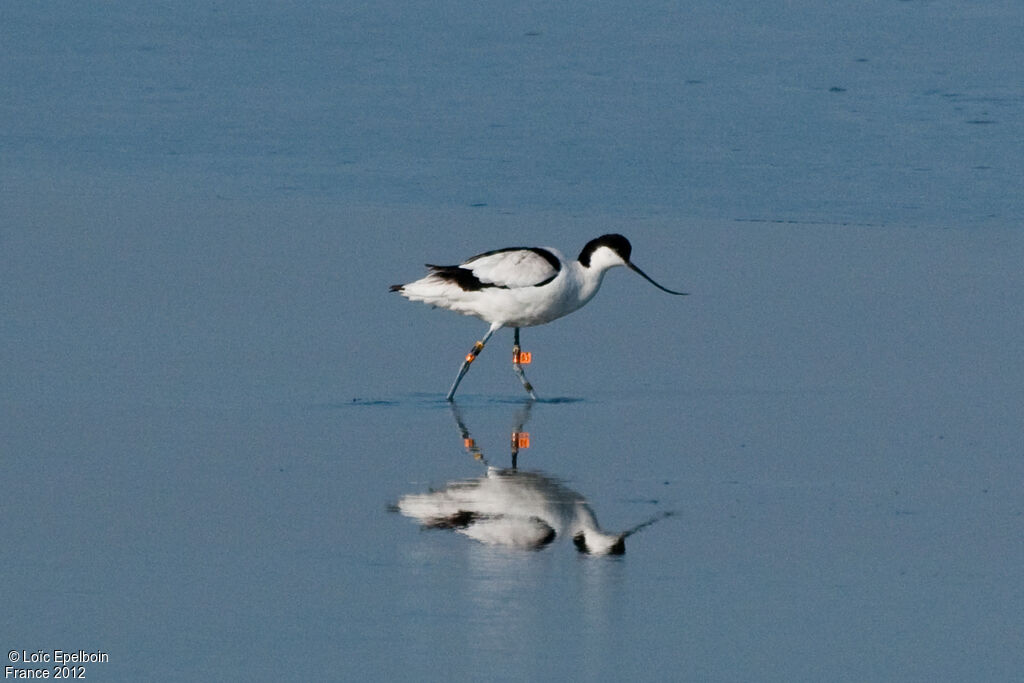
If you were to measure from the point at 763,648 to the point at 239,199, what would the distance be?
9.64 meters

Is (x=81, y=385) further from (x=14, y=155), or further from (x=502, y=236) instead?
(x=14, y=155)

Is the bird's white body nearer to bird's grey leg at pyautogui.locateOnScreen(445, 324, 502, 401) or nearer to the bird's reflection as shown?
bird's grey leg at pyautogui.locateOnScreen(445, 324, 502, 401)

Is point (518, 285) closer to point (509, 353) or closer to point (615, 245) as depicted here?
point (615, 245)

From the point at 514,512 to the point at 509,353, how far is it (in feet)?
12.7

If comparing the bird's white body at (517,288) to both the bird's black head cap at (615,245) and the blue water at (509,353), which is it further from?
the blue water at (509,353)

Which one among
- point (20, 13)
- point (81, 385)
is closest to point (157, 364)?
point (81, 385)

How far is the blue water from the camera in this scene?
584 cm

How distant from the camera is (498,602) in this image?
19.4ft

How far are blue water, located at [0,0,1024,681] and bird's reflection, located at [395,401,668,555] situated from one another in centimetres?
8

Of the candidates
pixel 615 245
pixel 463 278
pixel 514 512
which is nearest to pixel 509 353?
pixel 463 278

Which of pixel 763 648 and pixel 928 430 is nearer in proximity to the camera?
pixel 763 648

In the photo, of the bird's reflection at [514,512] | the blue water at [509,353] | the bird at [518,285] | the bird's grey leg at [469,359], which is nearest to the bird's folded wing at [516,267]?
the bird at [518,285]

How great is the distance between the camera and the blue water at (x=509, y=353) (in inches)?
230

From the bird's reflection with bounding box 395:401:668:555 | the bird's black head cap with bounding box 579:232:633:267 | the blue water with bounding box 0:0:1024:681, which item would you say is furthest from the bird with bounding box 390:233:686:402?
the bird's reflection with bounding box 395:401:668:555
